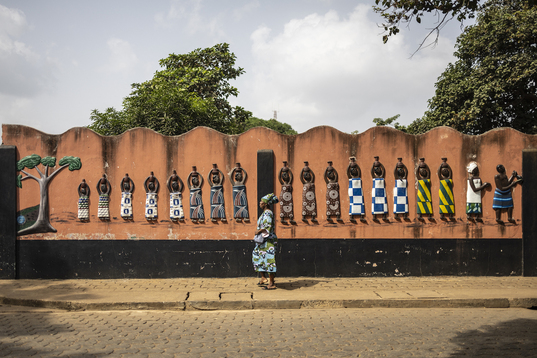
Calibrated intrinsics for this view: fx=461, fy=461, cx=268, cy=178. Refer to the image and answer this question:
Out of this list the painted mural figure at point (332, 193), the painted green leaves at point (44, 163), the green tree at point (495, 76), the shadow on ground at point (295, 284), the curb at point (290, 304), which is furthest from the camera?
the green tree at point (495, 76)

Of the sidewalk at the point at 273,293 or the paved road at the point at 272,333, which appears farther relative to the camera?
the sidewalk at the point at 273,293

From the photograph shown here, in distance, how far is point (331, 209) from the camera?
895cm

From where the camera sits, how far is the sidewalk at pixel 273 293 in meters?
6.98

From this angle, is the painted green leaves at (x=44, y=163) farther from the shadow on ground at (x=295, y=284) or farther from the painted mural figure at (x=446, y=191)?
the painted mural figure at (x=446, y=191)

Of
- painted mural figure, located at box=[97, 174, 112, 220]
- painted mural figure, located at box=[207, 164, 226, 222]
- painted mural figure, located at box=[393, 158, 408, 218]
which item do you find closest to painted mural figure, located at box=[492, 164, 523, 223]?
painted mural figure, located at box=[393, 158, 408, 218]

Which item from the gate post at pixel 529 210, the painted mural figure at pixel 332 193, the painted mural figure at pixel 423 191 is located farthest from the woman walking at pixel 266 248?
the gate post at pixel 529 210

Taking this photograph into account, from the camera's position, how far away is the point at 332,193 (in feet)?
29.4

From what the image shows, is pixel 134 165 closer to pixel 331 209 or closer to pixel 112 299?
pixel 112 299

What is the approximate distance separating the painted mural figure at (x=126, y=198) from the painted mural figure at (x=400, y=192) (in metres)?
5.15

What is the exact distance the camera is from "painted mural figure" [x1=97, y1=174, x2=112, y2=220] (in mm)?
8992

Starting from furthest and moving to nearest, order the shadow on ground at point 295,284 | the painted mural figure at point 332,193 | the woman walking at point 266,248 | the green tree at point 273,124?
1. the green tree at point 273,124
2. the painted mural figure at point 332,193
3. the shadow on ground at point 295,284
4. the woman walking at point 266,248

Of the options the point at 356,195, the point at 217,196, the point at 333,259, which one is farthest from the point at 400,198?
the point at 217,196

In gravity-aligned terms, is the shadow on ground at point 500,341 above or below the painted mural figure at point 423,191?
below

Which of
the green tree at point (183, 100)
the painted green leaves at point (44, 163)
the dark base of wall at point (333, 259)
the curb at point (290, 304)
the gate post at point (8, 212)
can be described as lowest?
the curb at point (290, 304)
